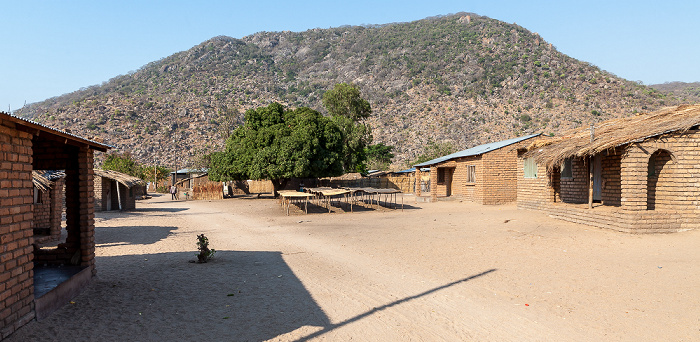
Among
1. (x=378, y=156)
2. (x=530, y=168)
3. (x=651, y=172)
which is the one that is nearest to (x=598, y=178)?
(x=651, y=172)

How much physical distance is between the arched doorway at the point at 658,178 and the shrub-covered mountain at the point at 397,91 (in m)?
48.0

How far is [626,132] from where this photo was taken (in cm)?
1262

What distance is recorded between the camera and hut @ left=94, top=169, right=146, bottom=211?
2358 centimetres

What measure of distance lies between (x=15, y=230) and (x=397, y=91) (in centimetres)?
7724

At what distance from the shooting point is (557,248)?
1058 cm

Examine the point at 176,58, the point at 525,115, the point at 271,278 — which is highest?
the point at 176,58

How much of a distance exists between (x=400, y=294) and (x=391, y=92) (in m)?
75.5

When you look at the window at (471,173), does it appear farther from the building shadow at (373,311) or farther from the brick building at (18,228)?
the brick building at (18,228)

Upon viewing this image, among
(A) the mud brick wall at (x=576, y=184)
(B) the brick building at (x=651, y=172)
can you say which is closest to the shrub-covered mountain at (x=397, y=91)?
(A) the mud brick wall at (x=576, y=184)

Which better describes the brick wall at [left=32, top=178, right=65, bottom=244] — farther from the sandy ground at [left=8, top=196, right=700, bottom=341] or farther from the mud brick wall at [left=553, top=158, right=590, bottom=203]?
the mud brick wall at [left=553, top=158, right=590, bottom=203]

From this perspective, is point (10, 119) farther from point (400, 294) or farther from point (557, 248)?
point (557, 248)

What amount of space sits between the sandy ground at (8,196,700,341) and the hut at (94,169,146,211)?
1241 centimetres

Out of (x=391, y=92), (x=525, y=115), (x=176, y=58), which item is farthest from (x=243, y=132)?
(x=176, y=58)

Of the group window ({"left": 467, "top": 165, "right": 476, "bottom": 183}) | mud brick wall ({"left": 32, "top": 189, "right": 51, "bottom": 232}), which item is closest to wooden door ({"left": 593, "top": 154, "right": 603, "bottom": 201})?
window ({"left": 467, "top": 165, "right": 476, "bottom": 183})
